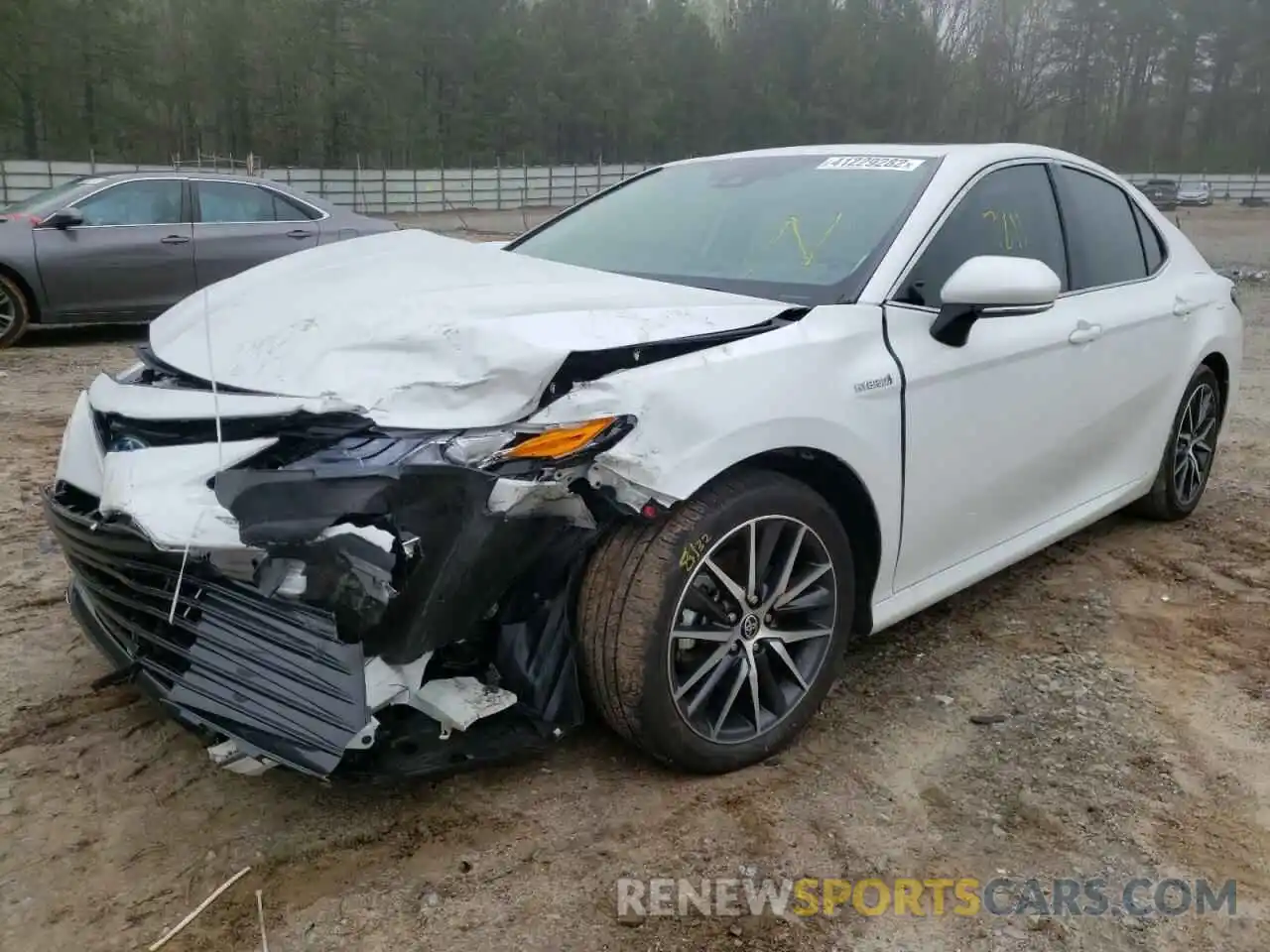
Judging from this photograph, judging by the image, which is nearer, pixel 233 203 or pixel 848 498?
pixel 848 498

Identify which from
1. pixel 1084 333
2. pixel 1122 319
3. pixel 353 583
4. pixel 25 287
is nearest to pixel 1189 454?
pixel 1122 319

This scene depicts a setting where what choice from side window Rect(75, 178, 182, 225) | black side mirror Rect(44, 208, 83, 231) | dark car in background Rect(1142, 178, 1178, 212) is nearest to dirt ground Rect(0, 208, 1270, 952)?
black side mirror Rect(44, 208, 83, 231)

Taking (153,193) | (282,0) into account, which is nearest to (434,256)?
(153,193)

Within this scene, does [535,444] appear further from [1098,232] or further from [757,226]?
[1098,232]

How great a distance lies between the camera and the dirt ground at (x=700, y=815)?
2.13 meters

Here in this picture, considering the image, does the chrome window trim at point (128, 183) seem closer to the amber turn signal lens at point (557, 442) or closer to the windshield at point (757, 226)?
the windshield at point (757, 226)

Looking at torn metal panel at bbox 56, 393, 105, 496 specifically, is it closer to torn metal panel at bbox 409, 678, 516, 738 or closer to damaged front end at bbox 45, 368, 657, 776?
damaged front end at bbox 45, 368, 657, 776

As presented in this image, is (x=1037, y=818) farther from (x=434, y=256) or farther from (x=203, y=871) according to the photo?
(x=434, y=256)

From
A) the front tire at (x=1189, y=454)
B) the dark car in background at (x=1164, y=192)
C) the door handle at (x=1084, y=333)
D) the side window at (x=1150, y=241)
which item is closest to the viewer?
the door handle at (x=1084, y=333)

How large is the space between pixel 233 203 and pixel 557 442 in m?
7.80

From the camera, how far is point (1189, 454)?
4578 millimetres

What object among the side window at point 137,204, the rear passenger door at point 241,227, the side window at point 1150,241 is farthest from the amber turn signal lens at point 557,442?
the side window at point 137,204

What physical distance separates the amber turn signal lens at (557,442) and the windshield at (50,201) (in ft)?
24.4

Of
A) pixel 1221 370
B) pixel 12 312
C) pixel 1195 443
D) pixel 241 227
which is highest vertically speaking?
pixel 241 227
